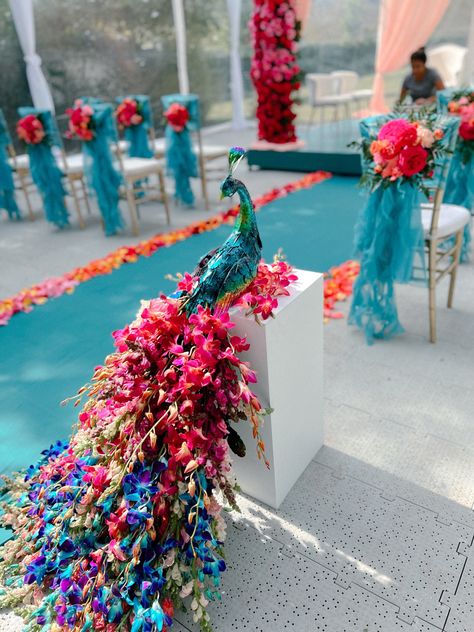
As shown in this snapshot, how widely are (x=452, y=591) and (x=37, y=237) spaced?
14.2 ft

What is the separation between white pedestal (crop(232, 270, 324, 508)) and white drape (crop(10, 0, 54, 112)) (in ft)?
18.1

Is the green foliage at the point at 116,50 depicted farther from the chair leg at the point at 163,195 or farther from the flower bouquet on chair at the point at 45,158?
the chair leg at the point at 163,195

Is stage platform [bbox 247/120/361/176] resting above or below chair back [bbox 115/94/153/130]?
below

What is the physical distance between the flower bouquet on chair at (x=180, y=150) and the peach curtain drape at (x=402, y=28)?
141 inches

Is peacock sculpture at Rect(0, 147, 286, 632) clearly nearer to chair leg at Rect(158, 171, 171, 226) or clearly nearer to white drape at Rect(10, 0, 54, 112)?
chair leg at Rect(158, 171, 171, 226)

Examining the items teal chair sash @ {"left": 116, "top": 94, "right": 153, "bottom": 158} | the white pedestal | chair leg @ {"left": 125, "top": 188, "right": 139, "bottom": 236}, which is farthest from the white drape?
the white pedestal

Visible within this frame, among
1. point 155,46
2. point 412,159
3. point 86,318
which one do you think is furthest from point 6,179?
point 155,46

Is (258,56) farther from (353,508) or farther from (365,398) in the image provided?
(353,508)

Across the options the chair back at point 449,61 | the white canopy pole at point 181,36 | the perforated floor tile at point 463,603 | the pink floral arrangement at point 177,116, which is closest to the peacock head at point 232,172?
the perforated floor tile at point 463,603

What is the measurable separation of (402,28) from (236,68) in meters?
3.00

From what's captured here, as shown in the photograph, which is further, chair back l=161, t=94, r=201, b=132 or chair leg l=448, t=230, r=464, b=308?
chair back l=161, t=94, r=201, b=132

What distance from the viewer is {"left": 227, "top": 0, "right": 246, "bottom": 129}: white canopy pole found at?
812 cm

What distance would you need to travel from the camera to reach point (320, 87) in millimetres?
7098

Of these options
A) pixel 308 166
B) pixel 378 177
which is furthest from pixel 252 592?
pixel 308 166
